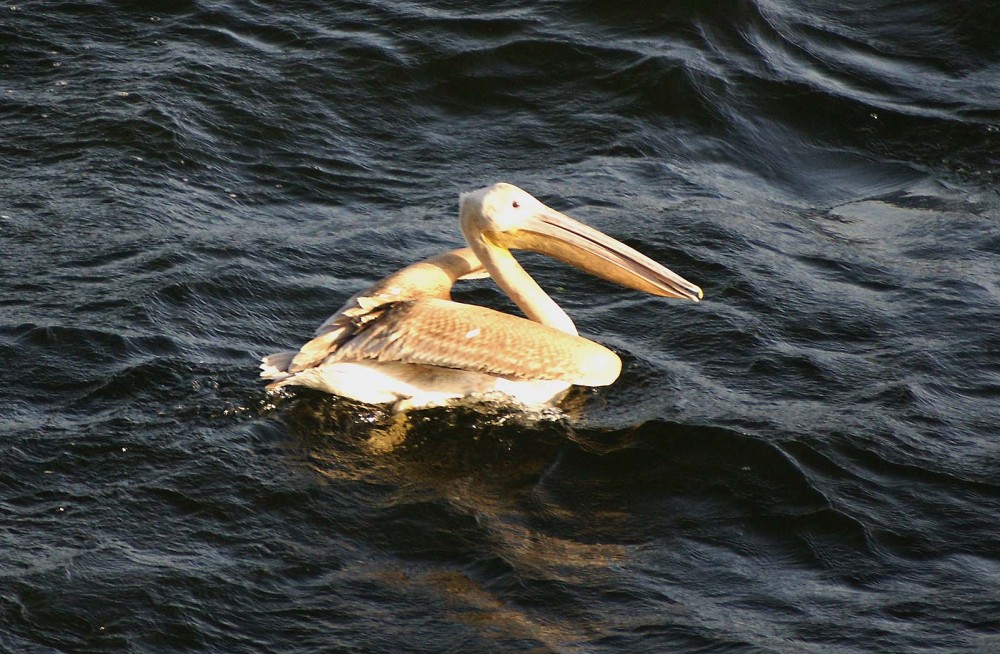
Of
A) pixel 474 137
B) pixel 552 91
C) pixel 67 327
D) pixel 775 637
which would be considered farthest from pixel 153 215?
pixel 775 637

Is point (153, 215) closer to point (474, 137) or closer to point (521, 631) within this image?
point (474, 137)

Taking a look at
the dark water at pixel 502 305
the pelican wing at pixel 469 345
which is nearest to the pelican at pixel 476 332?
the pelican wing at pixel 469 345

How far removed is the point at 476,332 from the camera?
4.84m

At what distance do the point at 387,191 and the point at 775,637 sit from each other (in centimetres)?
344

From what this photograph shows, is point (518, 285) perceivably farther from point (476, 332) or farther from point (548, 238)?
point (476, 332)

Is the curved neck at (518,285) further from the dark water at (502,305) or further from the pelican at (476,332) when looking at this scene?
the dark water at (502,305)

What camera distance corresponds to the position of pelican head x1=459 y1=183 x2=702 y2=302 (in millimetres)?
5066

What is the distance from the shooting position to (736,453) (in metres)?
4.74

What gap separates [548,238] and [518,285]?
201 mm

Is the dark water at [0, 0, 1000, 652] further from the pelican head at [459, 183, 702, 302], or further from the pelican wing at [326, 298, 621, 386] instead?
the pelican head at [459, 183, 702, 302]

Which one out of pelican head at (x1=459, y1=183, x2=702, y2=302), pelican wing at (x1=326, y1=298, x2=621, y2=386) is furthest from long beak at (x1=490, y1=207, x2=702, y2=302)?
pelican wing at (x1=326, y1=298, x2=621, y2=386)

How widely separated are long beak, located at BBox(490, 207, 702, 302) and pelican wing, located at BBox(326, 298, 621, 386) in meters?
0.34

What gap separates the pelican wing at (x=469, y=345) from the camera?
4.77 meters

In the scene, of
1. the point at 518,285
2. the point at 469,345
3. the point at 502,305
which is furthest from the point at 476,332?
the point at 502,305
